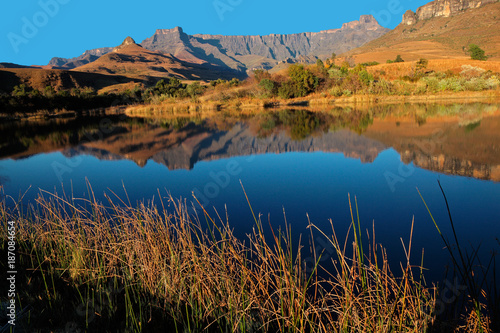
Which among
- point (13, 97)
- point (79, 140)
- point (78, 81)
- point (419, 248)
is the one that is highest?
point (78, 81)

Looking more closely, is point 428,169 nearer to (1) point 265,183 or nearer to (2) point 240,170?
(1) point 265,183

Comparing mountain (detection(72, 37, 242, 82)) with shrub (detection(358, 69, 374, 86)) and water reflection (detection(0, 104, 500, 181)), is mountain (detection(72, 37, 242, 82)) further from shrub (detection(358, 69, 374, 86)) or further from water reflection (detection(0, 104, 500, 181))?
water reflection (detection(0, 104, 500, 181))

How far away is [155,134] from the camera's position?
53.3 feet

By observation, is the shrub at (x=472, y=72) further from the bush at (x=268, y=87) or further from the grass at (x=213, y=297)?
the grass at (x=213, y=297)

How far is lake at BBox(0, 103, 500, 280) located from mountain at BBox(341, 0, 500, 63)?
6384 cm

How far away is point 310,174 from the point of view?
7582 mm

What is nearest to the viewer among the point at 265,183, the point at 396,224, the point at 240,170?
the point at 396,224

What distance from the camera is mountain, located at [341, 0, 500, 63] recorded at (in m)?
83.9

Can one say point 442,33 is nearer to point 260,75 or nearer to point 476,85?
point 476,85

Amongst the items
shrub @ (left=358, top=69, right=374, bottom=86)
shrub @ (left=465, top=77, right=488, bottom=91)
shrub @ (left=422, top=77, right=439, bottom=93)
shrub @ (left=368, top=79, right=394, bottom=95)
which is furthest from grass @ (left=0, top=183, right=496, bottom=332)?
shrub @ (left=465, top=77, right=488, bottom=91)

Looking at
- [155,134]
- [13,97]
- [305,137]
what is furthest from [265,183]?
[13,97]

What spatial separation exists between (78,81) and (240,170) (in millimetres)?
88667

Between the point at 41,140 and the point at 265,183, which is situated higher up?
the point at 41,140

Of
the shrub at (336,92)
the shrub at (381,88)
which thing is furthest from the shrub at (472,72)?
the shrub at (336,92)
